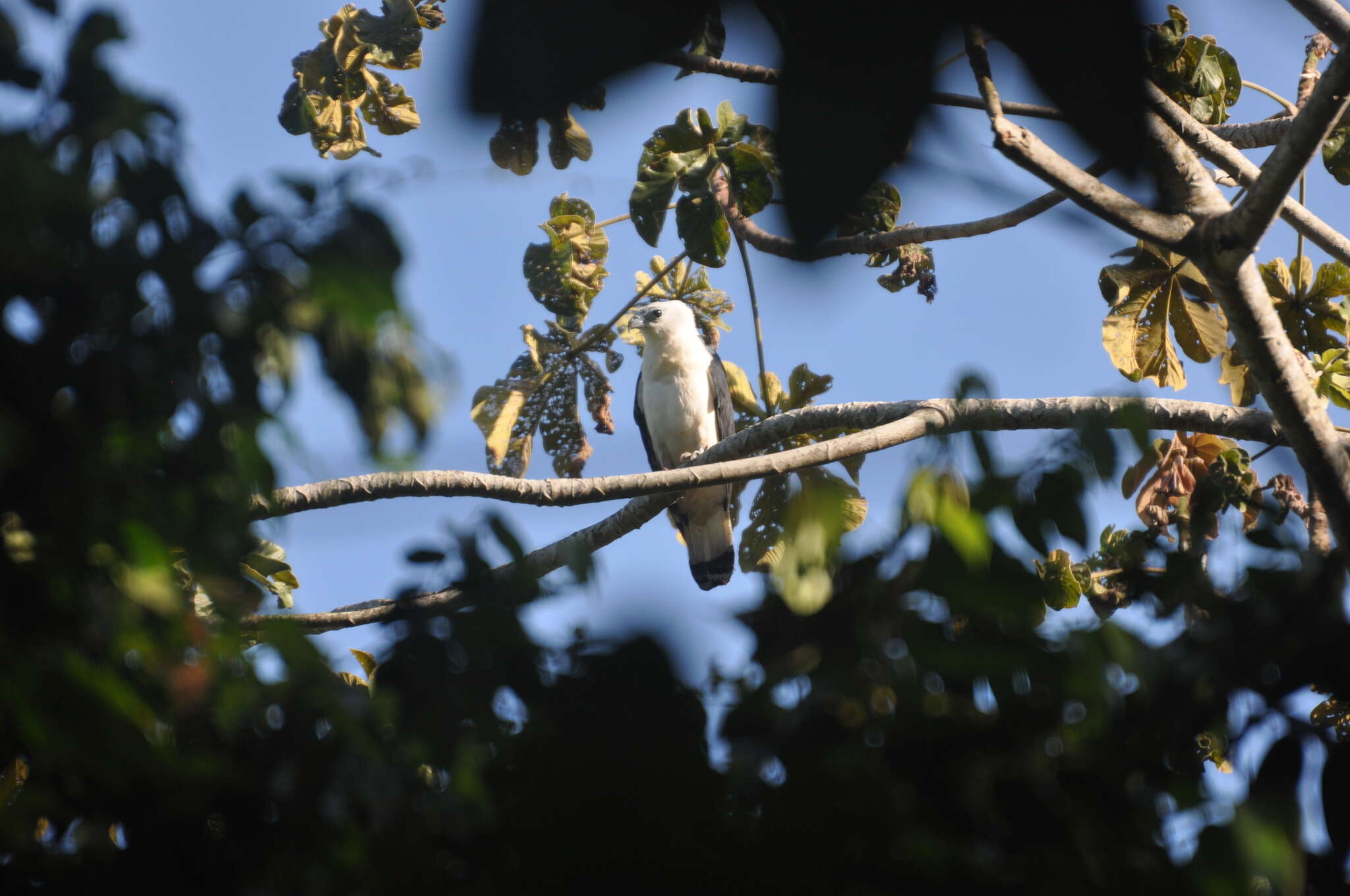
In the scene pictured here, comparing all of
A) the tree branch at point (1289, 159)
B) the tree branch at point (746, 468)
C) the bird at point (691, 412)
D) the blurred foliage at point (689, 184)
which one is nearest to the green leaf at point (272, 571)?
the tree branch at point (746, 468)

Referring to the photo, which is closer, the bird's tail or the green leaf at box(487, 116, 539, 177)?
the green leaf at box(487, 116, 539, 177)

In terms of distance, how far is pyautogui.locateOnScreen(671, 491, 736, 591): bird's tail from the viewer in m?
7.43

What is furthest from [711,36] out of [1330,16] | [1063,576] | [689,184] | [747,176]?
[1063,576]

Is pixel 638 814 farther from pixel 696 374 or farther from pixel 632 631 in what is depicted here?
pixel 696 374

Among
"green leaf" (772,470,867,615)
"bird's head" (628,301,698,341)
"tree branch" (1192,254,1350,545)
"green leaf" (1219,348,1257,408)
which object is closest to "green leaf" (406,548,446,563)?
"green leaf" (772,470,867,615)

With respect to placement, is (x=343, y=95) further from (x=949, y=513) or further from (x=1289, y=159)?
(x=949, y=513)

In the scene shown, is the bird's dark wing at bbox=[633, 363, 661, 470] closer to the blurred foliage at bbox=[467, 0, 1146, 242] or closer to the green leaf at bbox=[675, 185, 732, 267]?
the green leaf at bbox=[675, 185, 732, 267]

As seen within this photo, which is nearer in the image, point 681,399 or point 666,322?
point 666,322

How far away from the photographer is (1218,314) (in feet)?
14.1

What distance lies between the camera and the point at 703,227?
346cm

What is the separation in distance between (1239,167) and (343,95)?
3.26 metres

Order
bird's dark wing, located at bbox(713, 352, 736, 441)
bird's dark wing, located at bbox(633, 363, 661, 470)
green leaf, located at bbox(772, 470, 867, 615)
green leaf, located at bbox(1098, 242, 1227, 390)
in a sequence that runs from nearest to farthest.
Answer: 1. green leaf, located at bbox(772, 470, 867, 615)
2. green leaf, located at bbox(1098, 242, 1227, 390)
3. bird's dark wing, located at bbox(713, 352, 736, 441)
4. bird's dark wing, located at bbox(633, 363, 661, 470)

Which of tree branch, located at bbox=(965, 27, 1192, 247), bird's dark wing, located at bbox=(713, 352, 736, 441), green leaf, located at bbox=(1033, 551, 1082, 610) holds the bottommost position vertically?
tree branch, located at bbox=(965, 27, 1192, 247)

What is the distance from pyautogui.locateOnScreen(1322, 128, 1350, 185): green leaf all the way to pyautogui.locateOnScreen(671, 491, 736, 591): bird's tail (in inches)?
173
